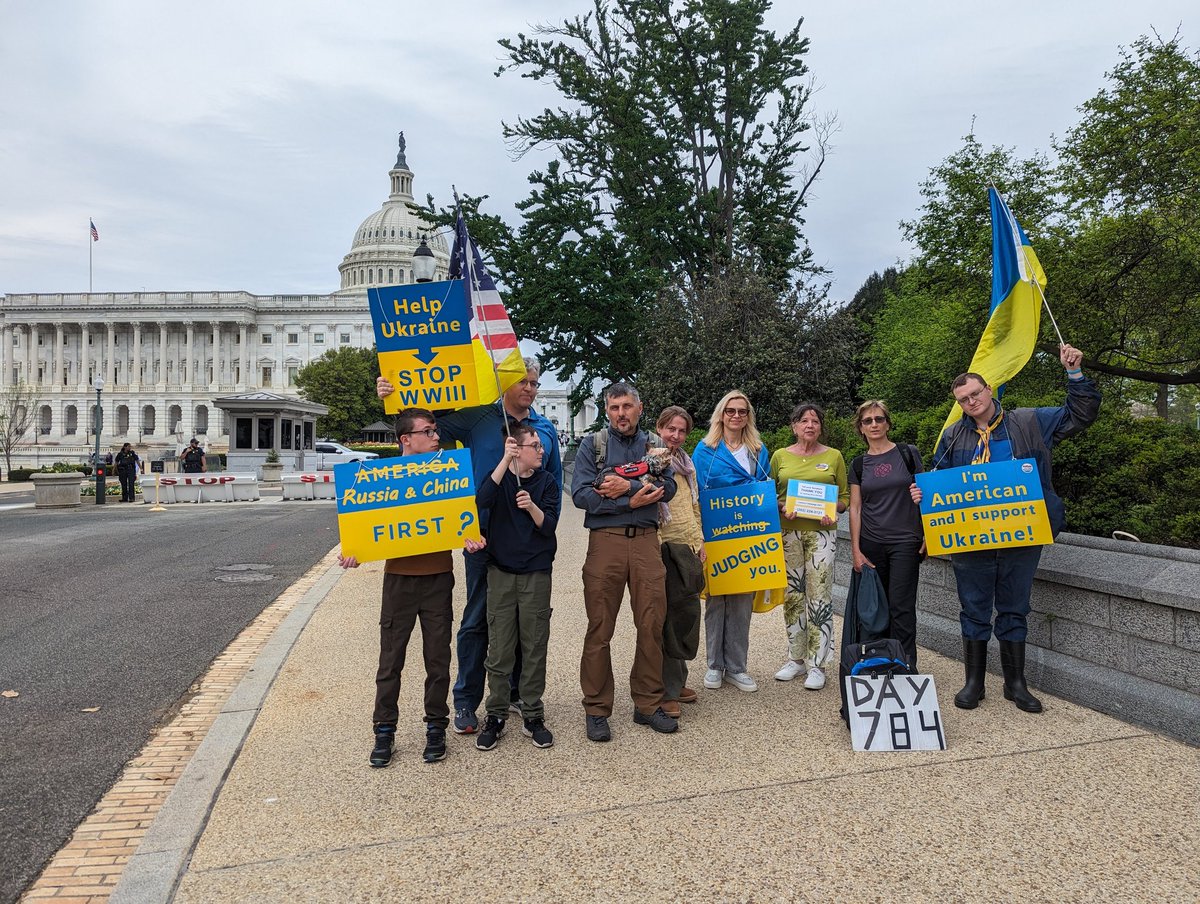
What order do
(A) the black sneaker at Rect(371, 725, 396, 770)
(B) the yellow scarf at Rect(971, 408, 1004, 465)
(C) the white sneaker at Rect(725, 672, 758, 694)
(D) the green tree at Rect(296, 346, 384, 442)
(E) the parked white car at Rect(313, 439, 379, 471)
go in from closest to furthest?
(A) the black sneaker at Rect(371, 725, 396, 770), (B) the yellow scarf at Rect(971, 408, 1004, 465), (C) the white sneaker at Rect(725, 672, 758, 694), (E) the parked white car at Rect(313, 439, 379, 471), (D) the green tree at Rect(296, 346, 384, 442)

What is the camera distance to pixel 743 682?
5.77 metres

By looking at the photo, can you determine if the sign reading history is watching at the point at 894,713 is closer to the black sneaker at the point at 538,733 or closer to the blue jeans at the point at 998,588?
the blue jeans at the point at 998,588

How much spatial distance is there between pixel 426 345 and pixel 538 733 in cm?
232

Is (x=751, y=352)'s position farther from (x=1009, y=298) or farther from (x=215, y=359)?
(x=215, y=359)

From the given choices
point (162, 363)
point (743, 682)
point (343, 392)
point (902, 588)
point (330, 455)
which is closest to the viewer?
point (902, 588)

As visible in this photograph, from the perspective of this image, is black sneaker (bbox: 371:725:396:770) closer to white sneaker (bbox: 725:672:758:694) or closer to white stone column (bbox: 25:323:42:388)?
white sneaker (bbox: 725:672:758:694)

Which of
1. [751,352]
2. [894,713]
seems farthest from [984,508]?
[751,352]

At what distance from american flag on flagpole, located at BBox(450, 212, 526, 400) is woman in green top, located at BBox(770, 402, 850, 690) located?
1.97 m

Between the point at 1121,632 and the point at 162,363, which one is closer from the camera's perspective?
the point at 1121,632

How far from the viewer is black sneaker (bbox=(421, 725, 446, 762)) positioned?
4512 millimetres

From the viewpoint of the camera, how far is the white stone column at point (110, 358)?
385 ft

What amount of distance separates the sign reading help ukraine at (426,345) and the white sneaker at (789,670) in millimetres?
2858

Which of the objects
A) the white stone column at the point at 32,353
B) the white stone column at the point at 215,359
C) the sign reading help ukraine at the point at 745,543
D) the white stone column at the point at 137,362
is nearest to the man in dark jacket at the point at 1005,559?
the sign reading help ukraine at the point at 745,543

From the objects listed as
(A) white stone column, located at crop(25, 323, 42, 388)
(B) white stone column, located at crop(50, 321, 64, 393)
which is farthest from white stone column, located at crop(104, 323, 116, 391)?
(A) white stone column, located at crop(25, 323, 42, 388)
